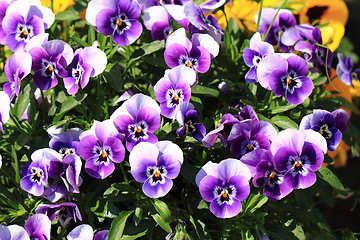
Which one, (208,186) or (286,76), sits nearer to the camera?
(208,186)

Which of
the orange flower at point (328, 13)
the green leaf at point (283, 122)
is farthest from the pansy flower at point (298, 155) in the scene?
the orange flower at point (328, 13)

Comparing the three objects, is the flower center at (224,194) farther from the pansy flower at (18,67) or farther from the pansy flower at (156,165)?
the pansy flower at (18,67)

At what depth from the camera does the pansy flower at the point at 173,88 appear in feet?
4.17

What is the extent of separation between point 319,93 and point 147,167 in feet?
2.81

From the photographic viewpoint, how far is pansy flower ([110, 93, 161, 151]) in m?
1.22

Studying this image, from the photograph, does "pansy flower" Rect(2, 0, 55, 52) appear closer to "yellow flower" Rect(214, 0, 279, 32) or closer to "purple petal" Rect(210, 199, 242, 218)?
"purple petal" Rect(210, 199, 242, 218)

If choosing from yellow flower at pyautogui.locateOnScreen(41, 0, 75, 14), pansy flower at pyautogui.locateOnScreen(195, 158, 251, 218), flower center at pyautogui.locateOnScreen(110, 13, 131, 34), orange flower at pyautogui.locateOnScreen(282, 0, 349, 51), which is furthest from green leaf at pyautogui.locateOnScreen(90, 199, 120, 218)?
orange flower at pyautogui.locateOnScreen(282, 0, 349, 51)

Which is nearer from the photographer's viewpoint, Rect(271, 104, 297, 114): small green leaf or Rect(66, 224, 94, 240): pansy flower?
Rect(66, 224, 94, 240): pansy flower

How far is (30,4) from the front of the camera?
1.39m

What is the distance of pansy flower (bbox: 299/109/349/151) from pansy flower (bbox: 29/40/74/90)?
26.5 inches

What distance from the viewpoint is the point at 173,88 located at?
4.22ft

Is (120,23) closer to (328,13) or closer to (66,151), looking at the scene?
(66,151)

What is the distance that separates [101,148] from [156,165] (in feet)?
0.51

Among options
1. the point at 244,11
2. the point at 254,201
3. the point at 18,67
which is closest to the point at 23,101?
the point at 18,67
